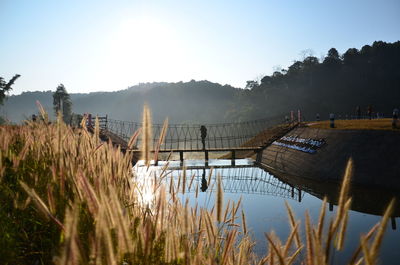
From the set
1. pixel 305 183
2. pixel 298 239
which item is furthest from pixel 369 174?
pixel 298 239

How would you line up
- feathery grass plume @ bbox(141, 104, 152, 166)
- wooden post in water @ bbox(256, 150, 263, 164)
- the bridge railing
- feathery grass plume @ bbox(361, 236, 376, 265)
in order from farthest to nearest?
wooden post in water @ bbox(256, 150, 263, 164) < the bridge railing < feathery grass plume @ bbox(141, 104, 152, 166) < feathery grass plume @ bbox(361, 236, 376, 265)

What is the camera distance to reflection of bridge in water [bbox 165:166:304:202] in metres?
16.4

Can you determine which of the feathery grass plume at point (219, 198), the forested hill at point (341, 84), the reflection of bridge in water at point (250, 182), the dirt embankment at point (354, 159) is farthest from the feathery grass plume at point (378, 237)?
the forested hill at point (341, 84)

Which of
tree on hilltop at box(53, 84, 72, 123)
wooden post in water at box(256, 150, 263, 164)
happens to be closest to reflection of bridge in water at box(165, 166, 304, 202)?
wooden post in water at box(256, 150, 263, 164)

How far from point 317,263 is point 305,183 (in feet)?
62.6

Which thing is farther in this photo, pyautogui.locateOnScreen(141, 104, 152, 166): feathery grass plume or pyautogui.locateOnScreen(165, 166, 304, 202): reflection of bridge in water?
pyautogui.locateOnScreen(165, 166, 304, 202): reflection of bridge in water

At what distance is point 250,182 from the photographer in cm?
1992

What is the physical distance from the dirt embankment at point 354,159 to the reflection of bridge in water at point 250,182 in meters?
2.25

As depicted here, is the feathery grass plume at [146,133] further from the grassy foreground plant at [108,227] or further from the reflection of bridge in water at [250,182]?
the reflection of bridge in water at [250,182]

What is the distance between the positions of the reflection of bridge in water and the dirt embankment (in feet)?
7.38

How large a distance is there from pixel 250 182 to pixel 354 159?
6459 mm

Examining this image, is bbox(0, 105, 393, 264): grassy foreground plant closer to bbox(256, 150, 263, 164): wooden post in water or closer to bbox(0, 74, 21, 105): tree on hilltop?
bbox(256, 150, 263, 164): wooden post in water

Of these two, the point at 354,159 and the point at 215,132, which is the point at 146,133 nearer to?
the point at 354,159

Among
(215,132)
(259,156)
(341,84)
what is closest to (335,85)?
(341,84)
